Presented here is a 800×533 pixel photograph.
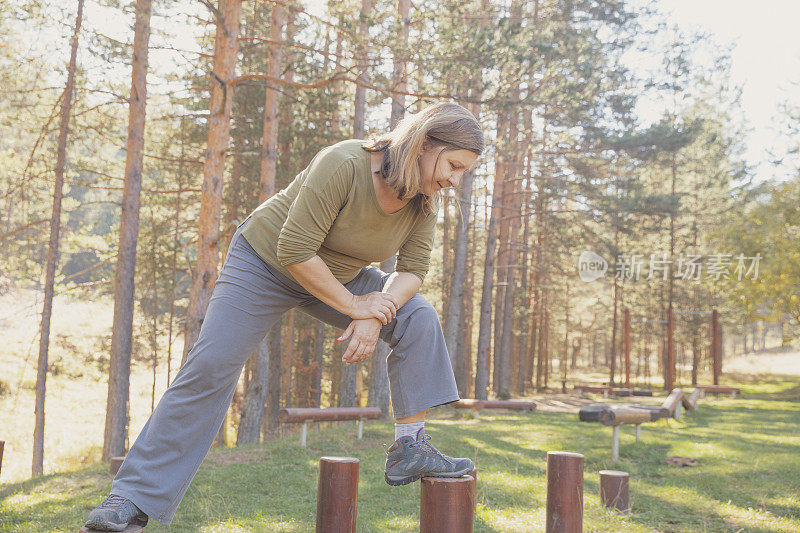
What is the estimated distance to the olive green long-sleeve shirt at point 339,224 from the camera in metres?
2.30

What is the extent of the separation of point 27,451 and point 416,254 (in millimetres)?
19041

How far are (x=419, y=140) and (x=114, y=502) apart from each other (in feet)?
5.38

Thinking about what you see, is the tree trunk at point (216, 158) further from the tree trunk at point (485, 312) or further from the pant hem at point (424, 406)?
the tree trunk at point (485, 312)

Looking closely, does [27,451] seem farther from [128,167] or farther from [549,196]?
[549,196]

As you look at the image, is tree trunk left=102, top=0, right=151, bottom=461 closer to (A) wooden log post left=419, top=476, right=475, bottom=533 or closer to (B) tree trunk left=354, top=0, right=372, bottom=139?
(B) tree trunk left=354, top=0, right=372, bottom=139

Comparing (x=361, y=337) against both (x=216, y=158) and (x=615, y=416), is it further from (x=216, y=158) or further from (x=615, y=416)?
(x=216, y=158)

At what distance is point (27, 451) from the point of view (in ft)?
→ 58.6

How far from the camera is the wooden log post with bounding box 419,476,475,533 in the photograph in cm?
233

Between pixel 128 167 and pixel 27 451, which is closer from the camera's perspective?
pixel 128 167

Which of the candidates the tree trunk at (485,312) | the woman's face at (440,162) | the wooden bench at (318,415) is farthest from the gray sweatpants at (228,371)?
the tree trunk at (485,312)

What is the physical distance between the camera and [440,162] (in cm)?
235

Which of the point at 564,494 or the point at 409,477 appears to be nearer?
the point at 409,477

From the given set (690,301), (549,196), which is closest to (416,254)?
(549,196)

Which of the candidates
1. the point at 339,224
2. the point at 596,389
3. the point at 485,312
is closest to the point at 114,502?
the point at 339,224
